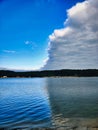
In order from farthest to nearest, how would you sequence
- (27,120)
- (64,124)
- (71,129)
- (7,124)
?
(27,120) < (7,124) < (64,124) < (71,129)

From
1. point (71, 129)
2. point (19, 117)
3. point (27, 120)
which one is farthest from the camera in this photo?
point (19, 117)

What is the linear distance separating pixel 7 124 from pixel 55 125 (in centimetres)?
522

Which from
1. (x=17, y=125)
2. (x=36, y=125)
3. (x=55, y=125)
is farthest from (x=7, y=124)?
(x=55, y=125)

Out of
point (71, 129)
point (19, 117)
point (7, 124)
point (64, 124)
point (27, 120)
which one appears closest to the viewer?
point (71, 129)

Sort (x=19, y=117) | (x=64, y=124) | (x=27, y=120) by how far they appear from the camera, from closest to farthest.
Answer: (x=64, y=124)
(x=27, y=120)
(x=19, y=117)

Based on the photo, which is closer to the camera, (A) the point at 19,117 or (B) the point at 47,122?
(B) the point at 47,122

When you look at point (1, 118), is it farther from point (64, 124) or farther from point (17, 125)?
point (64, 124)

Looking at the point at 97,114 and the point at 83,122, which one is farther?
the point at 97,114

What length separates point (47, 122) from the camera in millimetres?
25609

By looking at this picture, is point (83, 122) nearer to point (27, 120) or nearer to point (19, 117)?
point (27, 120)

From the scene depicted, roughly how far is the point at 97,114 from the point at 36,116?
7.53m

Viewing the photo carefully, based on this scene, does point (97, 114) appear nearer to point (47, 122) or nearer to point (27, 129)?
point (47, 122)

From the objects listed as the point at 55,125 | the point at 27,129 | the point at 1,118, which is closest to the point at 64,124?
the point at 55,125

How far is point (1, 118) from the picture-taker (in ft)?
93.7
